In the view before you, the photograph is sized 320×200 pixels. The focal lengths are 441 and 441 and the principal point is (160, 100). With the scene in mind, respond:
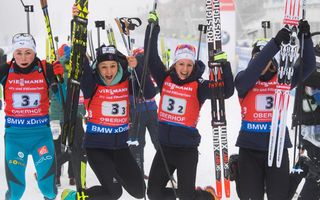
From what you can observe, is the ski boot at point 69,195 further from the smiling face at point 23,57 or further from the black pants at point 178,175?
the smiling face at point 23,57

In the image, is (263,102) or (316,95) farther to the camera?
(316,95)

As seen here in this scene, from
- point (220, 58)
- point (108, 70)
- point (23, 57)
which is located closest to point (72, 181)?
point (23, 57)

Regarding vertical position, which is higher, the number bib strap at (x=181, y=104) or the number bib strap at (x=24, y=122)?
the number bib strap at (x=181, y=104)

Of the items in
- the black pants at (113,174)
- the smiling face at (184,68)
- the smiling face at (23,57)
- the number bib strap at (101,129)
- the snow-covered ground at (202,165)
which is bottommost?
the snow-covered ground at (202,165)

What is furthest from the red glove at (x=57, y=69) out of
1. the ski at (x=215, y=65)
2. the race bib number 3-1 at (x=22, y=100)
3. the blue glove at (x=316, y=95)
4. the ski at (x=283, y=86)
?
the blue glove at (x=316, y=95)

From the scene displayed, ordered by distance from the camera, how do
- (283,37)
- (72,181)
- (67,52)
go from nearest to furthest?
(283,37) → (67,52) → (72,181)

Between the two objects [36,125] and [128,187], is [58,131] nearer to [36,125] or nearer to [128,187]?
[36,125]

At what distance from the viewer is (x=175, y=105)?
4273 mm

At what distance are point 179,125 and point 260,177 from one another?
90cm

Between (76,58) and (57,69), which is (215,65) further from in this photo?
(57,69)

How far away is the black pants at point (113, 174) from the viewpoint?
4.11 m

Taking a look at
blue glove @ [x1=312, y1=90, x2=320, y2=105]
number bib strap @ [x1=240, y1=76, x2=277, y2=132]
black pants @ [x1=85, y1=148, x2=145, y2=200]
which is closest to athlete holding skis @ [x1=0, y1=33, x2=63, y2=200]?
black pants @ [x1=85, y1=148, x2=145, y2=200]

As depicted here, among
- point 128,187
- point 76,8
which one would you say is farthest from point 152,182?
point 76,8

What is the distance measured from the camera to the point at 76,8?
4172 mm
